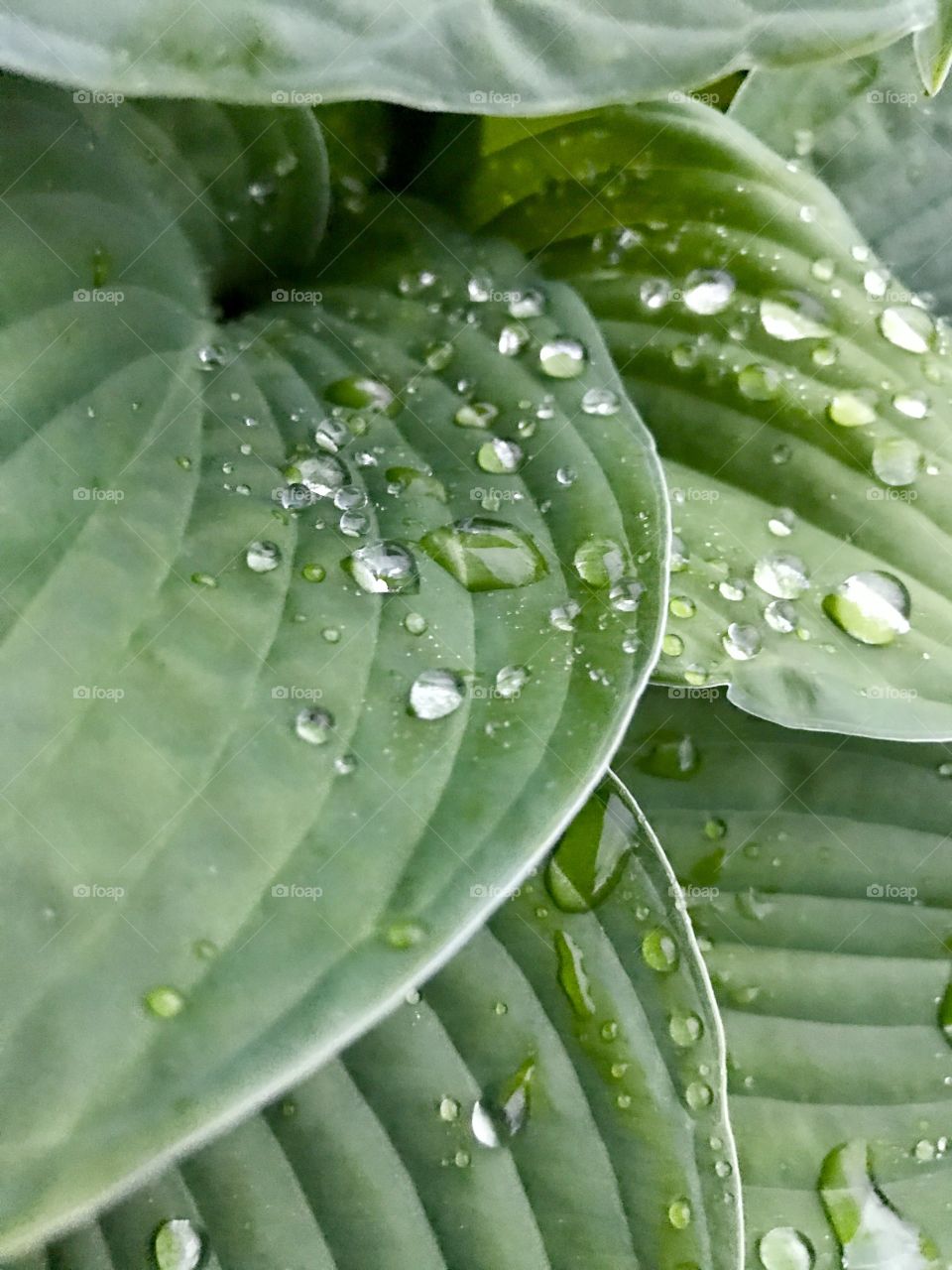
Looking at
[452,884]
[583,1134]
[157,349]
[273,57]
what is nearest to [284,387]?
[157,349]

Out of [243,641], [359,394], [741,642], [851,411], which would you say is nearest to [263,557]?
[243,641]

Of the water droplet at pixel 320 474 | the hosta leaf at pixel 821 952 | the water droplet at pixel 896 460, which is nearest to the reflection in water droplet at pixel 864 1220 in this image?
Answer: the hosta leaf at pixel 821 952

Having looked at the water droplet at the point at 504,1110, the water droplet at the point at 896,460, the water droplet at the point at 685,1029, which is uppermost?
the water droplet at the point at 896,460

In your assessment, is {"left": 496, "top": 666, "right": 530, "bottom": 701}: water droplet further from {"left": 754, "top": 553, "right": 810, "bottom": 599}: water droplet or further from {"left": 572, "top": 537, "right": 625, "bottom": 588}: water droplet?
{"left": 754, "top": 553, "right": 810, "bottom": 599}: water droplet

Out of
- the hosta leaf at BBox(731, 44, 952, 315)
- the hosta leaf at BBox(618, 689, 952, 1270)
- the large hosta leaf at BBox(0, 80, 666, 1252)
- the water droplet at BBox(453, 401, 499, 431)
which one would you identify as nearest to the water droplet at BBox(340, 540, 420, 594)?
the large hosta leaf at BBox(0, 80, 666, 1252)

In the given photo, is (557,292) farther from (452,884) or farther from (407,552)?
(452,884)

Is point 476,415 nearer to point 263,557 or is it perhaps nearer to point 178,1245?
point 263,557

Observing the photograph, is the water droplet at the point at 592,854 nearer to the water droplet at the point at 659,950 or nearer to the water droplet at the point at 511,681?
the water droplet at the point at 659,950
